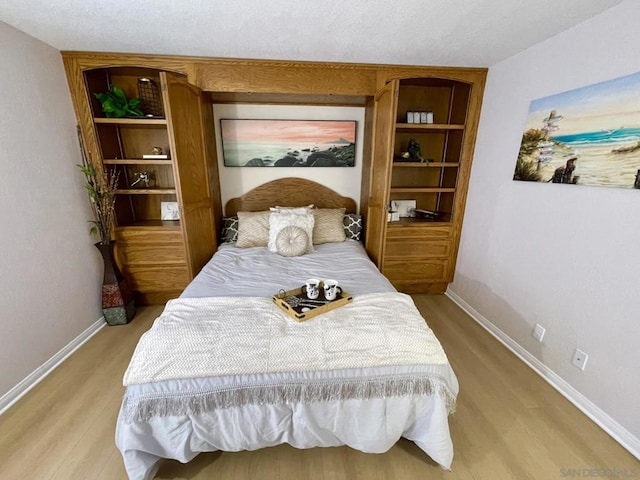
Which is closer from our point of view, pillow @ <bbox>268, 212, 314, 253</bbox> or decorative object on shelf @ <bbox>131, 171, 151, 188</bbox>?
pillow @ <bbox>268, 212, 314, 253</bbox>

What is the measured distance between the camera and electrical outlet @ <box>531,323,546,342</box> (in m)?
1.89

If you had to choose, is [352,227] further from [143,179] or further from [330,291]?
[143,179]

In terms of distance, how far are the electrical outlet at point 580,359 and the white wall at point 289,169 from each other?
219 cm

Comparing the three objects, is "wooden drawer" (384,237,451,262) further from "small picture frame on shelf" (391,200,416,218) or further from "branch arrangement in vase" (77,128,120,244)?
"branch arrangement in vase" (77,128,120,244)

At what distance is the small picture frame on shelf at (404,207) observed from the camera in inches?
118

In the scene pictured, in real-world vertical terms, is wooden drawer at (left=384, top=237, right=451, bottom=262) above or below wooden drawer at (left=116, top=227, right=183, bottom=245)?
below

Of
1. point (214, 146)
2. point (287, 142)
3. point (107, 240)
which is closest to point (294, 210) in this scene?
point (287, 142)

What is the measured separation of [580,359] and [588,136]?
1.33m

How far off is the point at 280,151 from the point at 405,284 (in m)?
1.97

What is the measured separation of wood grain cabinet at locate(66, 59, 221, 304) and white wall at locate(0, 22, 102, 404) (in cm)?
20

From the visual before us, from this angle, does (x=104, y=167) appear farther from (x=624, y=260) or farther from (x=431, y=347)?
(x=624, y=260)

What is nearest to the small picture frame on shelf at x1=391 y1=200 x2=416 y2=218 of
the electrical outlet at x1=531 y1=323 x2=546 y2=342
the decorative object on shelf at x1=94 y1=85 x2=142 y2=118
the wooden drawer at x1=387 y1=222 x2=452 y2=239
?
the wooden drawer at x1=387 y1=222 x2=452 y2=239

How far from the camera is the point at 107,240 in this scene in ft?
7.52

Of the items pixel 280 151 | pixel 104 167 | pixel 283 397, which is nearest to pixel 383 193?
pixel 280 151
